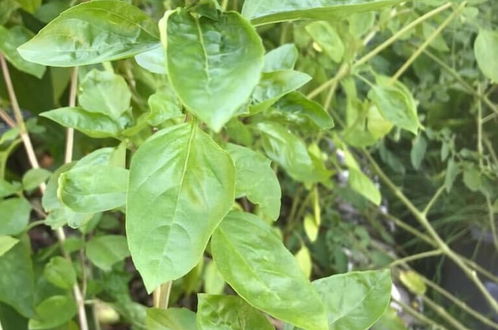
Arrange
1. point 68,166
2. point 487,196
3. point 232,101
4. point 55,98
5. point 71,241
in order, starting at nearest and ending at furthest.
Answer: point 232,101 → point 68,166 → point 71,241 → point 55,98 → point 487,196

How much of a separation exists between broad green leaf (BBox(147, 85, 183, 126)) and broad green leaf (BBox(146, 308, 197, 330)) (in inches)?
3.8

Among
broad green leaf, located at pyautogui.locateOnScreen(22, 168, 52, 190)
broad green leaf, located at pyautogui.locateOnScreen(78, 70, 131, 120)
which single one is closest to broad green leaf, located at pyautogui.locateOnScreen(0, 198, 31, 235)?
broad green leaf, located at pyautogui.locateOnScreen(22, 168, 52, 190)

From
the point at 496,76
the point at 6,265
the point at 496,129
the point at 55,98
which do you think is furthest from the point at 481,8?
the point at 6,265

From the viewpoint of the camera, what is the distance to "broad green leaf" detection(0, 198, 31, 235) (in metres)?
0.48

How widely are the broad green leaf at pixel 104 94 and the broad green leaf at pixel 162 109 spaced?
0.07 meters

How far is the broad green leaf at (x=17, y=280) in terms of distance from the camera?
500 mm

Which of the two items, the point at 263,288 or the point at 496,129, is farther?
the point at 496,129

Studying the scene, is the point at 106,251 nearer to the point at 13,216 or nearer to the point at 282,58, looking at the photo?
the point at 13,216

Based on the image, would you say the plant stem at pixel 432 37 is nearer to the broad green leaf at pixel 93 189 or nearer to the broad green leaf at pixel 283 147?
the broad green leaf at pixel 283 147

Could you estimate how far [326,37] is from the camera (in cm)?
54

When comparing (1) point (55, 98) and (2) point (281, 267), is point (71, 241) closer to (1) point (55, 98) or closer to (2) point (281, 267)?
(1) point (55, 98)

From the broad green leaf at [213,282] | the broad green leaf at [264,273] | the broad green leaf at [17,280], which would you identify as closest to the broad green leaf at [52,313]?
the broad green leaf at [17,280]

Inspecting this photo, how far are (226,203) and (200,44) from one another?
60 millimetres

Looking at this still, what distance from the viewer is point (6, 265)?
501mm
